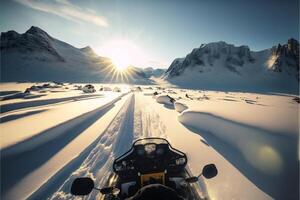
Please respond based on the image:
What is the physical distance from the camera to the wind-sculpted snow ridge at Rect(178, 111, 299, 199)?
523 cm

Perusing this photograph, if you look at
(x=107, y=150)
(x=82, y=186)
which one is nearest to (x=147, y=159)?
(x=82, y=186)

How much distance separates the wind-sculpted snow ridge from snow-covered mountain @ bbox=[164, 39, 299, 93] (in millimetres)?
121803

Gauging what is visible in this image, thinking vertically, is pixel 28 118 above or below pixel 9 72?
below

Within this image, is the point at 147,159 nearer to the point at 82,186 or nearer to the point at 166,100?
the point at 82,186

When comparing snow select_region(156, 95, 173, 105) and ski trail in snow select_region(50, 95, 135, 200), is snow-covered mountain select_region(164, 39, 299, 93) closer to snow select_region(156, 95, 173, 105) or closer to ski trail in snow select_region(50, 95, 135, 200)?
snow select_region(156, 95, 173, 105)

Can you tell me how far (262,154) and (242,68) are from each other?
17047cm

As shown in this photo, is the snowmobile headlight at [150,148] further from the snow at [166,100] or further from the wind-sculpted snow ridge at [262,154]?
the snow at [166,100]

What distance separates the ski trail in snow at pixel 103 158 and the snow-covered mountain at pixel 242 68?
123 m

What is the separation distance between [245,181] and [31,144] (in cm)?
838

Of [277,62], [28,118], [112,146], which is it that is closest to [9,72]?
[28,118]

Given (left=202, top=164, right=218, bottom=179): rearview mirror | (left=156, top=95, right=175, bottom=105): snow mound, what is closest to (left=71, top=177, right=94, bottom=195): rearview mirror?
(left=202, top=164, right=218, bottom=179): rearview mirror

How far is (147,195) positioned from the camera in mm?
2416

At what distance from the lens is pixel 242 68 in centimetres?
15488

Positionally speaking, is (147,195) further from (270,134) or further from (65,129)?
(65,129)
